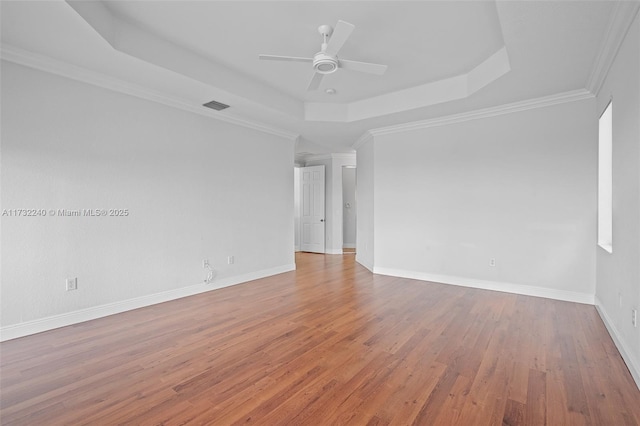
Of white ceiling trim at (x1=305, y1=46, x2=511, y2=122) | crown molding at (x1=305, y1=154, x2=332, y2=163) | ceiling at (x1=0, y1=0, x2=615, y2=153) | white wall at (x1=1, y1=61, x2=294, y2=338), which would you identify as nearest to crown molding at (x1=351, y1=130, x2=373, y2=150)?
white ceiling trim at (x1=305, y1=46, x2=511, y2=122)

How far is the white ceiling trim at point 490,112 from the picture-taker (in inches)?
156

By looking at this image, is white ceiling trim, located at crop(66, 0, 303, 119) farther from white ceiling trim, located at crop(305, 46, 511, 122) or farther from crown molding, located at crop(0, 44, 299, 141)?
white ceiling trim, located at crop(305, 46, 511, 122)

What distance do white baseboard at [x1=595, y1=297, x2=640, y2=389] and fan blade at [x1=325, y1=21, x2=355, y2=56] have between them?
10.3 ft

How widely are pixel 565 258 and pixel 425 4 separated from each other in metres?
3.59

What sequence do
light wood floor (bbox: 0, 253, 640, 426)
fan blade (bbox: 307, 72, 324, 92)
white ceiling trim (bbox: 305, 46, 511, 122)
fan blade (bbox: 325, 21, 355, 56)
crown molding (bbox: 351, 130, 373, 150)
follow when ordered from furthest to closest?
crown molding (bbox: 351, 130, 373, 150)
white ceiling trim (bbox: 305, 46, 511, 122)
fan blade (bbox: 307, 72, 324, 92)
fan blade (bbox: 325, 21, 355, 56)
light wood floor (bbox: 0, 253, 640, 426)

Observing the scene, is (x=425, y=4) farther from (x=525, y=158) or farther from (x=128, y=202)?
(x=128, y=202)

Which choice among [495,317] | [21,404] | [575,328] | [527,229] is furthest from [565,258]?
[21,404]

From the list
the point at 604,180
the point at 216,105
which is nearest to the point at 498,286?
the point at 604,180

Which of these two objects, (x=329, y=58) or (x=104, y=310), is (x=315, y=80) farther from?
(x=104, y=310)

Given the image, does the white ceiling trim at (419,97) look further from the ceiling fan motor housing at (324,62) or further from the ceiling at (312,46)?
the ceiling fan motor housing at (324,62)

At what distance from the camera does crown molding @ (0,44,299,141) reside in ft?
9.45

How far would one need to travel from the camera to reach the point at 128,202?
12.3ft

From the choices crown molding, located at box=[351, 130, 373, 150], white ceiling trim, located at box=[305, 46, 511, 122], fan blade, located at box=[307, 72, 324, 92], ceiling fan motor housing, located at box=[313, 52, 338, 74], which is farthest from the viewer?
crown molding, located at box=[351, 130, 373, 150]

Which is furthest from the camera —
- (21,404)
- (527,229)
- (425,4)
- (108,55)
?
(527,229)
